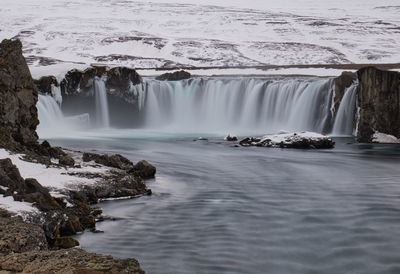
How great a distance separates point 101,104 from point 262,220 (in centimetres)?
2295

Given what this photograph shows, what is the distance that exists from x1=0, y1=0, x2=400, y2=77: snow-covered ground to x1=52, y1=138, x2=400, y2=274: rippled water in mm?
45702

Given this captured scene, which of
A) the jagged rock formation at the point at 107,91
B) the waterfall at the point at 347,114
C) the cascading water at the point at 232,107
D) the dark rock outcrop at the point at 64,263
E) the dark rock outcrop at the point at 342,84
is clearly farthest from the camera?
the jagged rock formation at the point at 107,91

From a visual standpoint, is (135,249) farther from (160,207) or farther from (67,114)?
(67,114)

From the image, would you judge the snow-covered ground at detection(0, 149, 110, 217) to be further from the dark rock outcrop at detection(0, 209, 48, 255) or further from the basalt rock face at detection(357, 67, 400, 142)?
the basalt rock face at detection(357, 67, 400, 142)

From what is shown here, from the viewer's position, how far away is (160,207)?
32.0 ft

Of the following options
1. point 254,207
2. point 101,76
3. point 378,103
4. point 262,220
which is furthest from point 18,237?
point 101,76

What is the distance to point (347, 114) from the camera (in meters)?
26.4

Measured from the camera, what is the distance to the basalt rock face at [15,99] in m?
11.7

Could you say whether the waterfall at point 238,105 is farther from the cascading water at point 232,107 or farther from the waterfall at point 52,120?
the waterfall at point 52,120

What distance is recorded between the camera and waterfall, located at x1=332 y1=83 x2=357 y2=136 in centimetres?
2611

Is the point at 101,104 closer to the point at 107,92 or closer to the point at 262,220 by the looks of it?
the point at 107,92

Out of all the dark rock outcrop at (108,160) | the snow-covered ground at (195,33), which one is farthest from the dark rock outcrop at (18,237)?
the snow-covered ground at (195,33)

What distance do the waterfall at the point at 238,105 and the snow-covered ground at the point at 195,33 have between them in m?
25.1

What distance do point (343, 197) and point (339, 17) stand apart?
13740 cm
